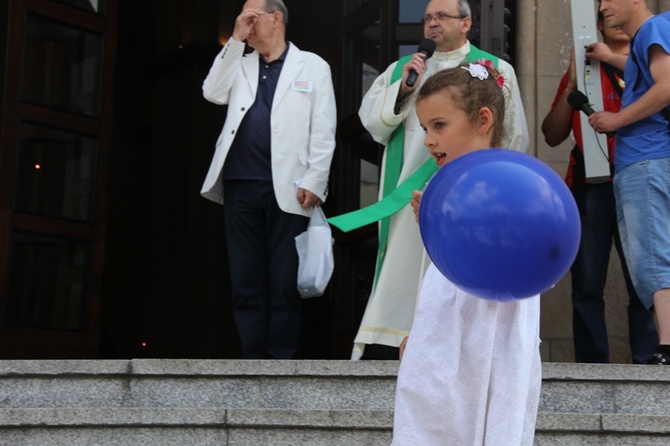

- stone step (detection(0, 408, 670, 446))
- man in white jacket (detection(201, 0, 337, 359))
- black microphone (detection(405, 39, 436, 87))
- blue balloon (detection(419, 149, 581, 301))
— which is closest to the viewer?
blue balloon (detection(419, 149, 581, 301))

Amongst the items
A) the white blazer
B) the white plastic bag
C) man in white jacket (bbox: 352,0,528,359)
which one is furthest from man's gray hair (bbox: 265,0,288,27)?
the white plastic bag

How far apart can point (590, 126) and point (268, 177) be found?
1.60m

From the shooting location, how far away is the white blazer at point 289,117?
266 inches

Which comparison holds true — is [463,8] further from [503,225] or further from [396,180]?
[503,225]

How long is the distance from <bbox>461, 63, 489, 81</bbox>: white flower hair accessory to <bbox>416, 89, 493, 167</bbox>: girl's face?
17 cm

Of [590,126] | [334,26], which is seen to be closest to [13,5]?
[334,26]

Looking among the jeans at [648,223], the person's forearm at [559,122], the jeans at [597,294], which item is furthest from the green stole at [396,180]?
the jeans at [648,223]

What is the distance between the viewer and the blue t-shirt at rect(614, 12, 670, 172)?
5.86 metres

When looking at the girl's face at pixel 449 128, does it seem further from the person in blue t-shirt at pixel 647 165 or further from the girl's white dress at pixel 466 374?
the person in blue t-shirt at pixel 647 165

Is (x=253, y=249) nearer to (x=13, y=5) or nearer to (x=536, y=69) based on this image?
(x=536, y=69)

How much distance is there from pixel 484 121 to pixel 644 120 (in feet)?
8.31

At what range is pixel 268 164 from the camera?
6.82 metres

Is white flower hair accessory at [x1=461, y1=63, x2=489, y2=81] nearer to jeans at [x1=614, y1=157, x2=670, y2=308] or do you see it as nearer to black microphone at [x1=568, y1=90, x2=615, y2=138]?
jeans at [x1=614, y1=157, x2=670, y2=308]

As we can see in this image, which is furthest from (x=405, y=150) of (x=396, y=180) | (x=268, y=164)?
(x=268, y=164)
